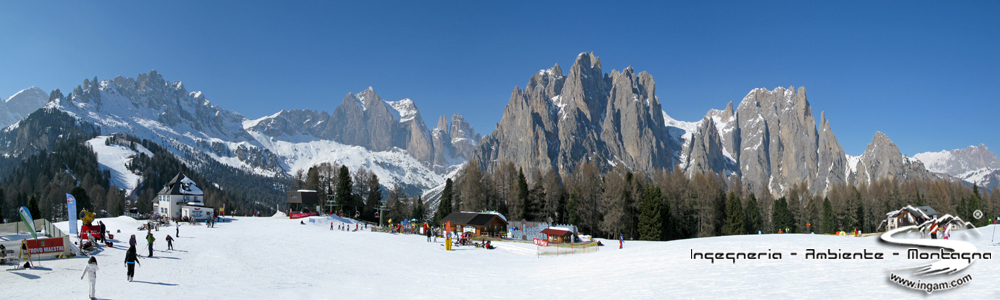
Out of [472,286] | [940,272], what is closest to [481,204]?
[472,286]

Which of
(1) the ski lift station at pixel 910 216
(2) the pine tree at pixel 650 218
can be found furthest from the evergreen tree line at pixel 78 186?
(1) the ski lift station at pixel 910 216

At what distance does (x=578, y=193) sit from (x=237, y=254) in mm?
51707

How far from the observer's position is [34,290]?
16.8 metres

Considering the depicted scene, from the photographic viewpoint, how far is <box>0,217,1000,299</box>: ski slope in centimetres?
1550

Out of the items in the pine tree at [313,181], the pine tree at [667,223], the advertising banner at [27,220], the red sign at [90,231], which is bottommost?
the pine tree at [667,223]

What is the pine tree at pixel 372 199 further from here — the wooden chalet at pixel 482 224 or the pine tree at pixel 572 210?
the pine tree at pixel 572 210

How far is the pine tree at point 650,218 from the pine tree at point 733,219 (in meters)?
12.8

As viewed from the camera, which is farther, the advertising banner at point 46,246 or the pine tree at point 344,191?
the pine tree at point 344,191

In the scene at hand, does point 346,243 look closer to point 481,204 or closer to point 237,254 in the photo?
point 237,254

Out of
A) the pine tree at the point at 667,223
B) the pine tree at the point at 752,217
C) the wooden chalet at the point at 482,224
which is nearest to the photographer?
the wooden chalet at the point at 482,224

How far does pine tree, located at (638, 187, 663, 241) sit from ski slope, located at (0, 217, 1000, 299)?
3530 cm

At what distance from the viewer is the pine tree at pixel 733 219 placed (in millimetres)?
71062

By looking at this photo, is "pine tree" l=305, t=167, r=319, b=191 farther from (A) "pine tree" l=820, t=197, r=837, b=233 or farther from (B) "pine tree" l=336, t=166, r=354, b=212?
(A) "pine tree" l=820, t=197, r=837, b=233

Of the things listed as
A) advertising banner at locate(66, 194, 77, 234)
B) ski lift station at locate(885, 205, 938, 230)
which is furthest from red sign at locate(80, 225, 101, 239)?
ski lift station at locate(885, 205, 938, 230)
